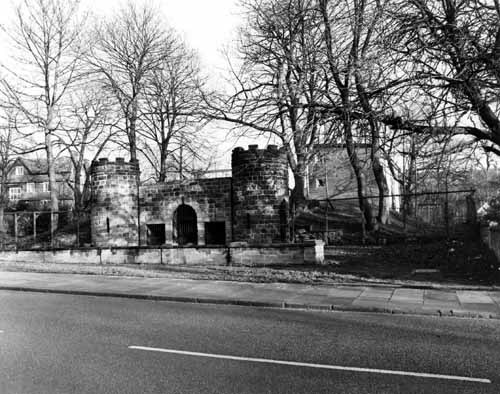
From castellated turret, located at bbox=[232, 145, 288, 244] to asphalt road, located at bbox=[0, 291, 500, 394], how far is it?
10597 millimetres

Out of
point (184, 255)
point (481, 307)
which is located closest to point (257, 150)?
point (184, 255)

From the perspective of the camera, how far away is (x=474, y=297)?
35.0ft

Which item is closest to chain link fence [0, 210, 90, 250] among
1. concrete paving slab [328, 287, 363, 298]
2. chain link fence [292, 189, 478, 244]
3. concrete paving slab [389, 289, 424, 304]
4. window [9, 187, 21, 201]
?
chain link fence [292, 189, 478, 244]

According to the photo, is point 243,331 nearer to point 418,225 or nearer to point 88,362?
point 88,362

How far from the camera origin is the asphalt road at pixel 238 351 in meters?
5.21

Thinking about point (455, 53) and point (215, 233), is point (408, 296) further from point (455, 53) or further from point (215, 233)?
point (215, 233)

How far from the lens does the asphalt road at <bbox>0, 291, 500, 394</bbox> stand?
17.1 feet

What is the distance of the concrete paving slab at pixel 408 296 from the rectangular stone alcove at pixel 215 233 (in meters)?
12.1

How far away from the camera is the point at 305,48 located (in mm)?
14984

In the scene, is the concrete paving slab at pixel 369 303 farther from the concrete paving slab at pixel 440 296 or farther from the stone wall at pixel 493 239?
the stone wall at pixel 493 239

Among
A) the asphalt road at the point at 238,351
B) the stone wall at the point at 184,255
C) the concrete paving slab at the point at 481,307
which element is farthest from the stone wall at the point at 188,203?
the concrete paving slab at the point at 481,307

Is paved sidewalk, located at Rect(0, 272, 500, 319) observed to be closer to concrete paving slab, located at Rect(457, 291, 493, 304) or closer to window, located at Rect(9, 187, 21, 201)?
concrete paving slab, located at Rect(457, 291, 493, 304)

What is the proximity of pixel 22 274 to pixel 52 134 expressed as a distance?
1972 cm

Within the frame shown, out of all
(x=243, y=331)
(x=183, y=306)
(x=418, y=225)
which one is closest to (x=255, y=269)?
(x=183, y=306)
